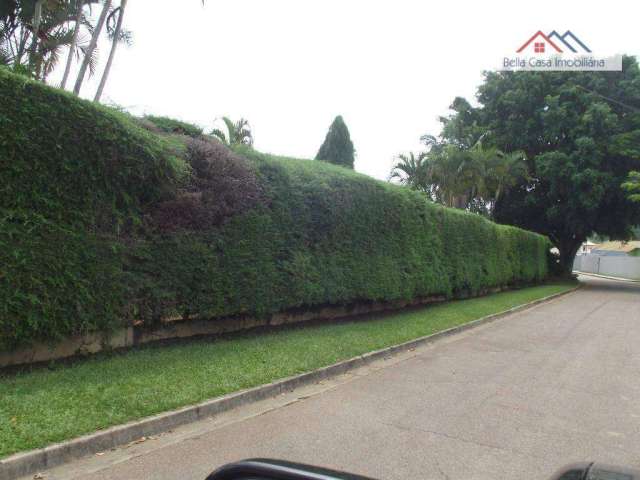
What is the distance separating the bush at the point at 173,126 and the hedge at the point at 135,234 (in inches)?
28.2

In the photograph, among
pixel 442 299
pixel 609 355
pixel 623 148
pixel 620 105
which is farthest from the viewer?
pixel 620 105

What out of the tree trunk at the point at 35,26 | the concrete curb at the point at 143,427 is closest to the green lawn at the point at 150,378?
the concrete curb at the point at 143,427

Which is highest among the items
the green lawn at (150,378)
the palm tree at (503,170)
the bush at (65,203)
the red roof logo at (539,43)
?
the red roof logo at (539,43)

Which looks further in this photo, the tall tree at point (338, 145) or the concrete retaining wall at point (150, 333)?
the tall tree at point (338, 145)

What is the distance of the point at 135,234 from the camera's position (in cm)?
770

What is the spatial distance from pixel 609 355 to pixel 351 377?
572 centimetres

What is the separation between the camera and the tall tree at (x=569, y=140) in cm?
3119

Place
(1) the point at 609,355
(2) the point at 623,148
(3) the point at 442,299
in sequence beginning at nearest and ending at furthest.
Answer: (1) the point at 609,355 → (3) the point at 442,299 → (2) the point at 623,148

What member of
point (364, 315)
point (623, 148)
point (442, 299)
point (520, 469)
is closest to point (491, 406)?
point (520, 469)

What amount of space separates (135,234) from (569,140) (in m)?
32.6

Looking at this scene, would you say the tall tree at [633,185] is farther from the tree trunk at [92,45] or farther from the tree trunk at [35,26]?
the tree trunk at [35,26]

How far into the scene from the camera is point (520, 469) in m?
4.48

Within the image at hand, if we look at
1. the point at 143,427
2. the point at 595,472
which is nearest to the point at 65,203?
the point at 143,427

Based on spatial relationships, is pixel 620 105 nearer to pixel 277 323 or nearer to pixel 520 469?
pixel 277 323
